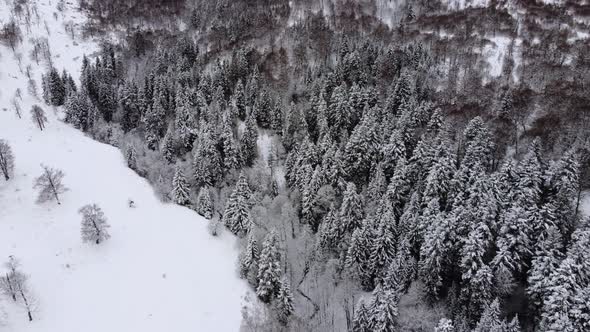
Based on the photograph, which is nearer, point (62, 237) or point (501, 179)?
point (501, 179)

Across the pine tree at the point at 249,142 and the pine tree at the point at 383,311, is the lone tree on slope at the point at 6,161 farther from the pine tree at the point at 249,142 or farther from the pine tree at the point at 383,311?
the pine tree at the point at 383,311

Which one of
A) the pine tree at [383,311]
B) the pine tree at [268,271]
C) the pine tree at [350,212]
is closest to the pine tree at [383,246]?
the pine tree at [350,212]

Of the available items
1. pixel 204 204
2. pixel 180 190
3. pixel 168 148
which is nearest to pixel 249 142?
pixel 168 148

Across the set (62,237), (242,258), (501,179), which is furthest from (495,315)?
(62,237)

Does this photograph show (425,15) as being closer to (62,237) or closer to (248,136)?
(248,136)

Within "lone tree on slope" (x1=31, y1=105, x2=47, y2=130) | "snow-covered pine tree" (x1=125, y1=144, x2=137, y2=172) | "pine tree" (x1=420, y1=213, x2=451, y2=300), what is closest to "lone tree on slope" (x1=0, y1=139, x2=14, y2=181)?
"lone tree on slope" (x1=31, y1=105, x2=47, y2=130)

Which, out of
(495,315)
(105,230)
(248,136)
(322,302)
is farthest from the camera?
(248,136)
